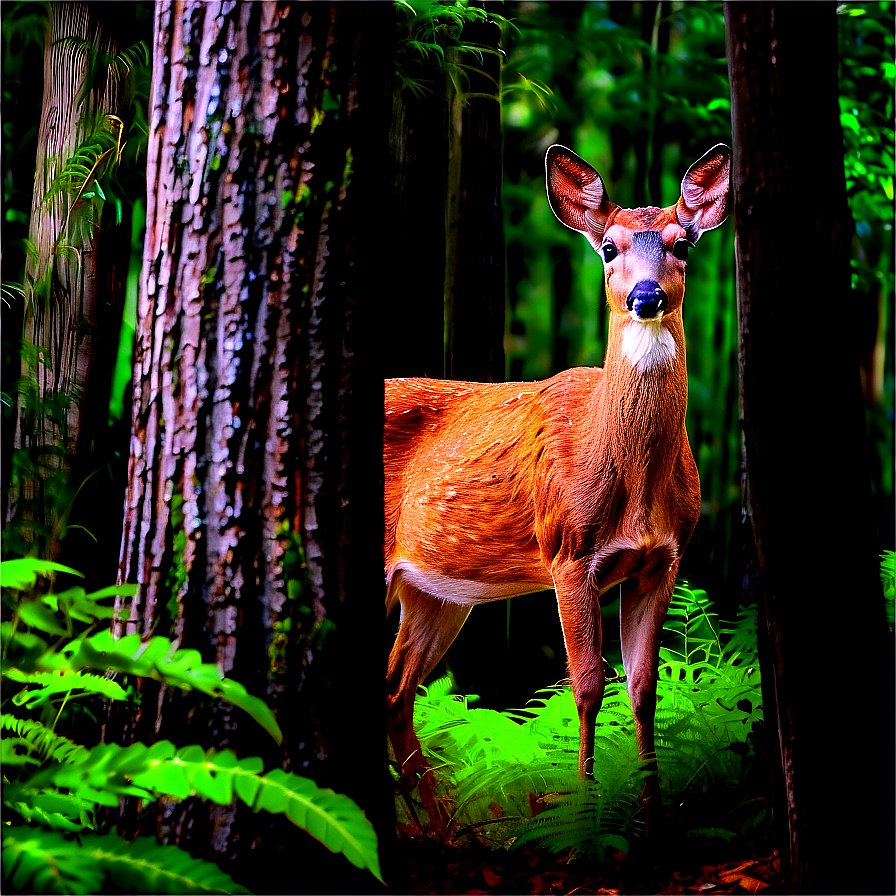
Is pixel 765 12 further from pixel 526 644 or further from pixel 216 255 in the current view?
pixel 526 644

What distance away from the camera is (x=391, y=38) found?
2.68 metres

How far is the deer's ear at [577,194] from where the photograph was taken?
3.53 metres

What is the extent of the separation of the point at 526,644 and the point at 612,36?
400cm

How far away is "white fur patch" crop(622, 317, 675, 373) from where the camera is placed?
11.0 ft

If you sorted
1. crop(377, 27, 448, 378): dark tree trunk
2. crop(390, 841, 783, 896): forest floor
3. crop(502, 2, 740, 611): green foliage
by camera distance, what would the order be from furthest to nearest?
crop(502, 2, 740, 611): green foliage < crop(377, 27, 448, 378): dark tree trunk < crop(390, 841, 783, 896): forest floor

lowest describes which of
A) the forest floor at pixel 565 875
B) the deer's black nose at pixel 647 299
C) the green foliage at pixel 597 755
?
the forest floor at pixel 565 875

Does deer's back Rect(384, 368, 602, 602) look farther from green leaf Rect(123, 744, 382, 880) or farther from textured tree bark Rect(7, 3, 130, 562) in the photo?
green leaf Rect(123, 744, 382, 880)

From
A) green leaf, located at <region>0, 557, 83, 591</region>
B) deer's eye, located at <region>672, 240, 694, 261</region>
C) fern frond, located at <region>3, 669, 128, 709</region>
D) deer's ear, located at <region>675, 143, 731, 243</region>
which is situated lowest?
fern frond, located at <region>3, 669, 128, 709</region>

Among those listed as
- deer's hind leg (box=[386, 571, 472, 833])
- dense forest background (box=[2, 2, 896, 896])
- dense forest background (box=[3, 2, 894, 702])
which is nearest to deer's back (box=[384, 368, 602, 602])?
deer's hind leg (box=[386, 571, 472, 833])

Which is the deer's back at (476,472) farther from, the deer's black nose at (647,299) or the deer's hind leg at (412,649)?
the deer's black nose at (647,299)

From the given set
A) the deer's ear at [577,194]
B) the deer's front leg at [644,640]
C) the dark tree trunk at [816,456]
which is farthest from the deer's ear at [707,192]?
the deer's front leg at [644,640]

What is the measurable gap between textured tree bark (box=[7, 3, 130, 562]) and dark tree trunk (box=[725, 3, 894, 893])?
105 inches

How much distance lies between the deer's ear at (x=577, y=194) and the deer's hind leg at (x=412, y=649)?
1.63 m

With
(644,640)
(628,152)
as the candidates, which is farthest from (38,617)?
(628,152)
